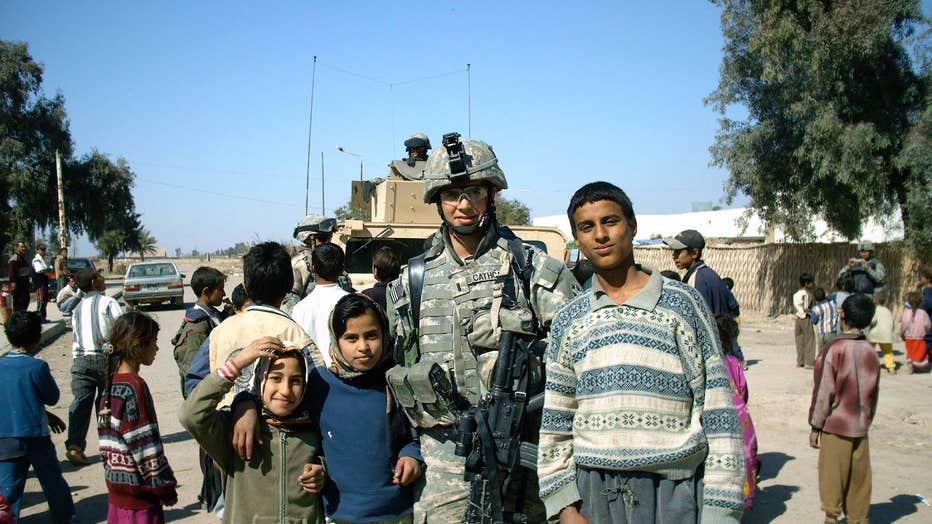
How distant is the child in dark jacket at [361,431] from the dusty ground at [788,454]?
2757 millimetres

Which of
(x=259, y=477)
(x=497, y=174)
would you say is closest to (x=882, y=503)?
(x=497, y=174)

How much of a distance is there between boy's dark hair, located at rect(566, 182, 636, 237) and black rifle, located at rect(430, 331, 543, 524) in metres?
0.60

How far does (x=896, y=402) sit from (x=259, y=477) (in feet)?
25.3

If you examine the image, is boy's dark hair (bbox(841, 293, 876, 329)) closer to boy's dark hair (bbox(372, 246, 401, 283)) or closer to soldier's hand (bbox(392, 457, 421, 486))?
boy's dark hair (bbox(372, 246, 401, 283))

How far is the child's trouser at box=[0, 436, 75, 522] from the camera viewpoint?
4.06 metres

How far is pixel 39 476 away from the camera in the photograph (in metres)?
4.27

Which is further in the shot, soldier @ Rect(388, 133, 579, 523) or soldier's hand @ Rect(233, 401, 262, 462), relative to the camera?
soldier @ Rect(388, 133, 579, 523)

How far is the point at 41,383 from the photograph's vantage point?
13.9 ft

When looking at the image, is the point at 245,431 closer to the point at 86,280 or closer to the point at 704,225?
the point at 86,280

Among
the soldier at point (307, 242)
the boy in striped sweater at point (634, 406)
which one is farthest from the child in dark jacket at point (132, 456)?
the soldier at point (307, 242)

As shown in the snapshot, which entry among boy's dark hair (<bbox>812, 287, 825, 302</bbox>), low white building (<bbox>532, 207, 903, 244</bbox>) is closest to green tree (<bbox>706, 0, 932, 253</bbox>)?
boy's dark hair (<bbox>812, 287, 825, 302</bbox>)

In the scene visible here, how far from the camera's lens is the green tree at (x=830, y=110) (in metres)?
14.4

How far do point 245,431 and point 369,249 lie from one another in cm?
503

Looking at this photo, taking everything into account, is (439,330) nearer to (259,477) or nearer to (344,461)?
(344,461)
